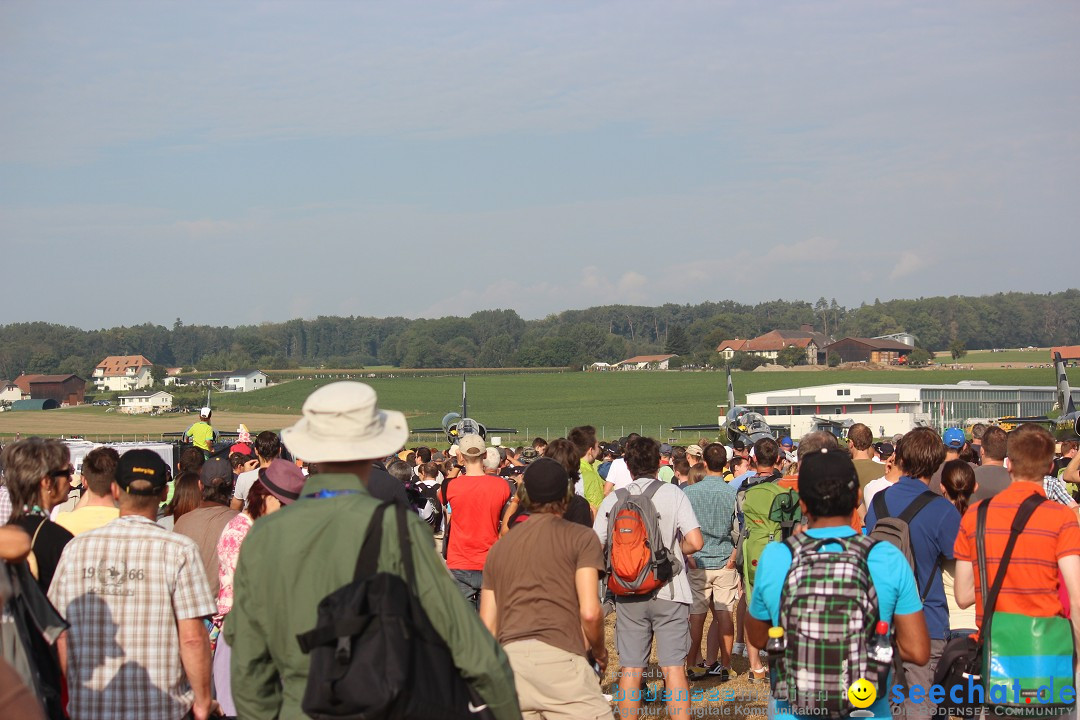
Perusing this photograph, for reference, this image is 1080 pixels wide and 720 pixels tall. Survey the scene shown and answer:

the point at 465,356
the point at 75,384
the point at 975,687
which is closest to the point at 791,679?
the point at 975,687

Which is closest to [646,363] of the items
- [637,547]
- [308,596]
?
[637,547]

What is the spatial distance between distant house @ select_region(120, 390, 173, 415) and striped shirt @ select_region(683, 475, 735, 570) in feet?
278

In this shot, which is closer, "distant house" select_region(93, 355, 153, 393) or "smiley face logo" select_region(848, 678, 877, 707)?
"smiley face logo" select_region(848, 678, 877, 707)

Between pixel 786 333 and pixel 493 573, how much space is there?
442 feet

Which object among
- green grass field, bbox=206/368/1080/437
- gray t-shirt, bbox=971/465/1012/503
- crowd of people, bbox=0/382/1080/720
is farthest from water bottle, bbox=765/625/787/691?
green grass field, bbox=206/368/1080/437

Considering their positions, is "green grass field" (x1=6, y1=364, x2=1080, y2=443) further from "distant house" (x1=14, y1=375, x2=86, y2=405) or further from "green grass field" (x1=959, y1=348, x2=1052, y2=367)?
"distant house" (x1=14, y1=375, x2=86, y2=405)

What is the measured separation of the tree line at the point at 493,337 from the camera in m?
127

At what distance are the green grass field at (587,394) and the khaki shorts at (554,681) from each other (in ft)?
195

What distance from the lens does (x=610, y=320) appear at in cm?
18075

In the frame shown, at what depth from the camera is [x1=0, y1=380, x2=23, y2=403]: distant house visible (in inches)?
3890

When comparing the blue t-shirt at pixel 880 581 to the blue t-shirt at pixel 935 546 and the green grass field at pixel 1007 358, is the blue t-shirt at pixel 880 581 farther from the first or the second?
the green grass field at pixel 1007 358

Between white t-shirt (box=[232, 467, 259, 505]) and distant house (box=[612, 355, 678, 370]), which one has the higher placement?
white t-shirt (box=[232, 467, 259, 505])

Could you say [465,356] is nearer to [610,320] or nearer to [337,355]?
[337,355]

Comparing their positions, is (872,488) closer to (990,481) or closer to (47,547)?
(990,481)
